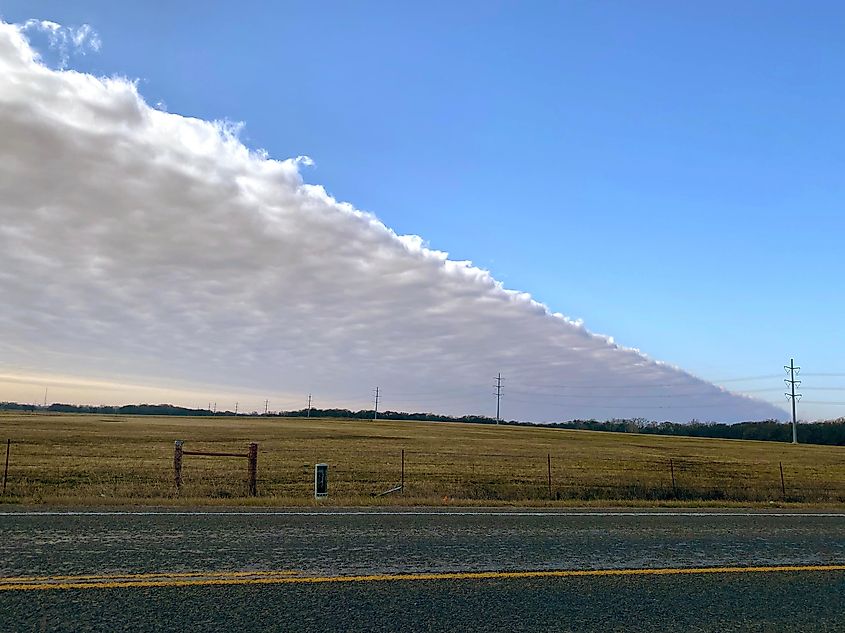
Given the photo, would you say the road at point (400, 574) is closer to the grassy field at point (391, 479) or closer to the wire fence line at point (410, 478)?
the grassy field at point (391, 479)

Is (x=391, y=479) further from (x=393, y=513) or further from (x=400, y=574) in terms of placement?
(x=400, y=574)

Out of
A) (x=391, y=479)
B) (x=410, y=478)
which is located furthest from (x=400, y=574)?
(x=410, y=478)

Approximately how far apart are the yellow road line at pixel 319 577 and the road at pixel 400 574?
0.03 meters

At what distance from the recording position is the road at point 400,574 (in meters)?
6.08

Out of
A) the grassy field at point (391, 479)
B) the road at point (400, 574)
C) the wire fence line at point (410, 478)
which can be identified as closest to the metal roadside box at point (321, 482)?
the grassy field at point (391, 479)

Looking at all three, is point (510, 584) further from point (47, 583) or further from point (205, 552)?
point (47, 583)

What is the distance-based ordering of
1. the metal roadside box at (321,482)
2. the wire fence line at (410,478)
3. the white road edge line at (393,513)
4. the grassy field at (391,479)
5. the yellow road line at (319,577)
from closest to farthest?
the yellow road line at (319,577)
the white road edge line at (393,513)
the grassy field at (391,479)
the metal roadside box at (321,482)
the wire fence line at (410,478)

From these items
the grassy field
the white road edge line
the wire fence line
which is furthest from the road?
the wire fence line

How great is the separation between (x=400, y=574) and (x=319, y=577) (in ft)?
3.05

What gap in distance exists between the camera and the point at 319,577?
7352mm

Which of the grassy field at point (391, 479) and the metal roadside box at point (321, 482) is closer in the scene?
the grassy field at point (391, 479)

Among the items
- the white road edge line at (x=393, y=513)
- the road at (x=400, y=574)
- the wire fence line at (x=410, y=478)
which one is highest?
the road at (x=400, y=574)

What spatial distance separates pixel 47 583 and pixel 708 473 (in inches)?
1340

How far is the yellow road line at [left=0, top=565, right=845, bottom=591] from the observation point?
6781mm
